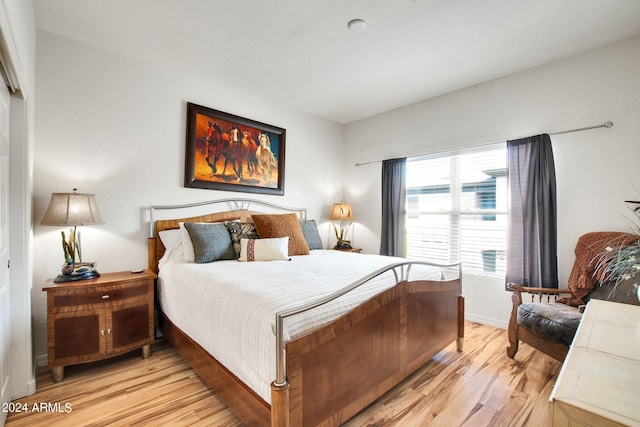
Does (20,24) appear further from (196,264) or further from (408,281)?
(408,281)

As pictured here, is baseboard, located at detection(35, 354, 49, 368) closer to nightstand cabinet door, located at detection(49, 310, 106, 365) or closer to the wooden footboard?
nightstand cabinet door, located at detection(49, 310, 106, 365)

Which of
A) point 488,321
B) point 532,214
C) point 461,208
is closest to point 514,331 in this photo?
point 488,321

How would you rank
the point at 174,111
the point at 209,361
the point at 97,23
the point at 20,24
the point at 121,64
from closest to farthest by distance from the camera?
the point at 20,24
the point at 209,361
the point at 97,23
the point at 121,64
the point at 174,111

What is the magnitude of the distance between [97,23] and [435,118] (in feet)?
11.2

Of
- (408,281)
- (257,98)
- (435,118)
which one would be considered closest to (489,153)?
(435,118)

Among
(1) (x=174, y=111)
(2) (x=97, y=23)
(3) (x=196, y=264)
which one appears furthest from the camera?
(1) (x=174, y=111)

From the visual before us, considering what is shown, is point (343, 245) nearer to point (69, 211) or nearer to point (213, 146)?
point (213, 146)

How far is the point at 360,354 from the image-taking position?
1.56 meters

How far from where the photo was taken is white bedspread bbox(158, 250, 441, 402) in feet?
4.47

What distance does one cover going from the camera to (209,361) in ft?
5.84

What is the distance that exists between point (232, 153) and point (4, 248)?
207 cm

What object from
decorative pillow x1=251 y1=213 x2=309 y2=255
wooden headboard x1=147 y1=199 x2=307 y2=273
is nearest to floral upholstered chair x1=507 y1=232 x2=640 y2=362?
decorative pillow x1=251 y1=213 x2=309 y2=255

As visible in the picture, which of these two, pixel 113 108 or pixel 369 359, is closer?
pixel 369 359

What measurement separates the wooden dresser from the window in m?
2.12
